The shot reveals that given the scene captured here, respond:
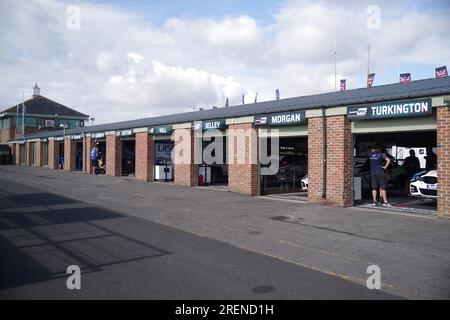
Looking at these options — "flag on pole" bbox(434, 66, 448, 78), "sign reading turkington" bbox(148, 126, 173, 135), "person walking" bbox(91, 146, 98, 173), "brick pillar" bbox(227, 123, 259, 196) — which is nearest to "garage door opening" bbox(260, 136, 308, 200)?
"brick pillar" bbox(227, 123, 259, 196)

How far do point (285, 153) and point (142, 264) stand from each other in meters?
17.6

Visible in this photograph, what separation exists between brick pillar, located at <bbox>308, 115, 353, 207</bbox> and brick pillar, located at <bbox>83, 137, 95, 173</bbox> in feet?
68.7

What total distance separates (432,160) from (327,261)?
60.0 ft

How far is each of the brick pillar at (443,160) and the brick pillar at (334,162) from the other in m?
3.01

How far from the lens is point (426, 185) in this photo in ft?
42.4

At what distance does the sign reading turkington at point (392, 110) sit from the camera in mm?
11141

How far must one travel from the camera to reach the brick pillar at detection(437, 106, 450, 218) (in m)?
10.7

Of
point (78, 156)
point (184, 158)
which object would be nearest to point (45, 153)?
point (78, 156)

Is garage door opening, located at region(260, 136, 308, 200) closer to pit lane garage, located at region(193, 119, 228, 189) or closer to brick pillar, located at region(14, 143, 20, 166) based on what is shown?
pit lane garage, located at region(193, 119, 228, 189)

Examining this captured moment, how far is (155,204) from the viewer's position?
46.0ft

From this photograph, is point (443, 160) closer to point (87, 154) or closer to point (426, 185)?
point (426, 185)

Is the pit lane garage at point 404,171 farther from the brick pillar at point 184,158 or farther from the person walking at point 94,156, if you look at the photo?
the person walking at point 94,156
